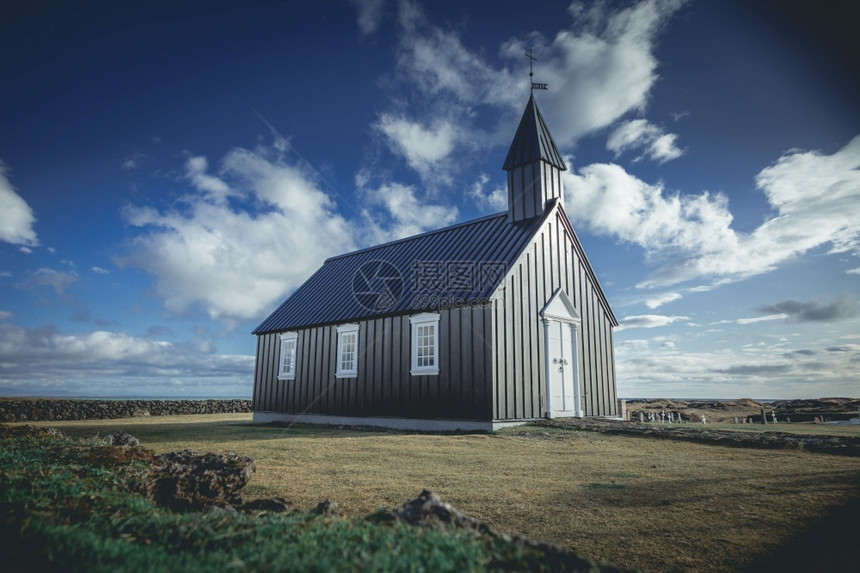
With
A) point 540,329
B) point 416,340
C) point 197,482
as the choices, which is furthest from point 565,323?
point 197,482

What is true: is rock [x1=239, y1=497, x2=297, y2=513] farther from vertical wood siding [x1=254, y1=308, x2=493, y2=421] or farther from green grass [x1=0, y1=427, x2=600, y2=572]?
vertical wood siding [x1=254, y1=308, x2=493, y2=421]

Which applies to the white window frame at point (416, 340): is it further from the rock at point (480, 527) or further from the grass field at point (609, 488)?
the rock at point (480, 527)

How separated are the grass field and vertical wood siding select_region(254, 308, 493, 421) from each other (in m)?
3.40

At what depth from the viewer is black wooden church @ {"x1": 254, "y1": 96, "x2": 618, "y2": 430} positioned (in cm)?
1349

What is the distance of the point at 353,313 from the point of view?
1714cm

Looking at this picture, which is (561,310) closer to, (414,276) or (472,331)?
(472,331)

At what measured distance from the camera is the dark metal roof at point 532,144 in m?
16.4

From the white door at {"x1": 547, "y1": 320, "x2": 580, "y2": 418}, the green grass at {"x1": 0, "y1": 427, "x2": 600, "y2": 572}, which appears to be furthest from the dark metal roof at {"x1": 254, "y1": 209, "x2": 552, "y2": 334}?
the green grass at {"x1": 0, "y1": 427, "x2": 600, "y2": 572}

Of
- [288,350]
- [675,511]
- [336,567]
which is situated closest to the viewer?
[336,567]

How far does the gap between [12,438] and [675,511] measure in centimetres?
947

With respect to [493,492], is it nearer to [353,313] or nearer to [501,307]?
[501,307]

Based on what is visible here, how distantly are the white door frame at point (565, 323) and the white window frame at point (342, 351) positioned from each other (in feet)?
21.8

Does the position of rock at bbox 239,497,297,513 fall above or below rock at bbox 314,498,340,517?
below

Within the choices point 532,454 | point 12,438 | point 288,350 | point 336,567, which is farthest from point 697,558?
point 288,350
